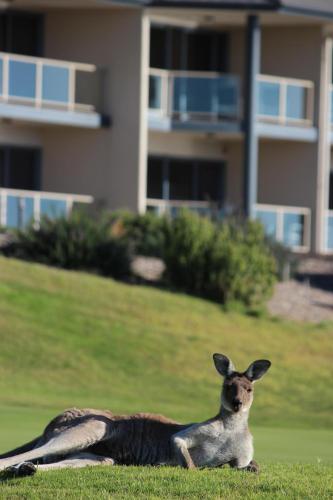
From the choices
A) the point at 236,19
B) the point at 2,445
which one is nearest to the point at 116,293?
the point at 236,19

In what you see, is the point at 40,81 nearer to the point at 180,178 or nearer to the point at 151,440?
the point at 180,178

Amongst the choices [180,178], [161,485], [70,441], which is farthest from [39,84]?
[161,485]

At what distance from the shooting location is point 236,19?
37.7 m

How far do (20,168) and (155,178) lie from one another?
4.01 m

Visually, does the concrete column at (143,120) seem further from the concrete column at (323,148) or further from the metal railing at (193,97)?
the concrete column at (323,148)

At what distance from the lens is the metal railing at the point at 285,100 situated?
37500 millimetres

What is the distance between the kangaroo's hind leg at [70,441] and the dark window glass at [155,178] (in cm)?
2843

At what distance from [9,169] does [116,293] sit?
837 cm

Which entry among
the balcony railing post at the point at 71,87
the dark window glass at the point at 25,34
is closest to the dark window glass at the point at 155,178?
the balcony railing post at the point at 71,87

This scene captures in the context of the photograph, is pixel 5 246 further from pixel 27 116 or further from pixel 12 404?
pixel 12 404

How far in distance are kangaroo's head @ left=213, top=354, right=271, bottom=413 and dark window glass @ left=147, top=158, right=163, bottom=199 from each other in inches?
1129

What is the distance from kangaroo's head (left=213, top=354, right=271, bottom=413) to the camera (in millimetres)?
9648

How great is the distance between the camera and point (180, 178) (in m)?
39.3

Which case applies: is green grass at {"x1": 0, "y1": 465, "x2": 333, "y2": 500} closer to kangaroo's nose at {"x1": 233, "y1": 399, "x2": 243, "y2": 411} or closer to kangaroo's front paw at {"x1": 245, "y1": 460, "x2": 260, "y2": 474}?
kangaroo's front paw at {"x1": 245, "y1": 460, "x2": 260, "y2": 474}
